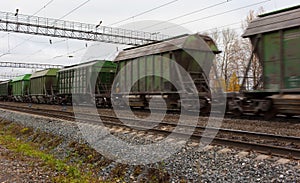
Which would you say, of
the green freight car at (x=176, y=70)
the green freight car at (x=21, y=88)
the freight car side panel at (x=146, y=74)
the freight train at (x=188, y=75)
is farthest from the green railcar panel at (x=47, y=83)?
the green freight car at (x=176, y=70)

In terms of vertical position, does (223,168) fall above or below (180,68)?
below

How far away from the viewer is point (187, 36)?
14.2 meters

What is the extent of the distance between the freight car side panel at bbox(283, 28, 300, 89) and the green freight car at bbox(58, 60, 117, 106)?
12082 mm

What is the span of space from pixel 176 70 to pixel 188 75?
64 centimetres

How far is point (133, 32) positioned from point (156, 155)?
27471 mm

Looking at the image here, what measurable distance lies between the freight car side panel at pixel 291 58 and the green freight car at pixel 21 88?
3015 cm

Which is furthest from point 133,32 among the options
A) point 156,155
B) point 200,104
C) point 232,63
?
point 156,155

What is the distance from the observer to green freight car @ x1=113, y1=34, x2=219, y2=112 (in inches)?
551

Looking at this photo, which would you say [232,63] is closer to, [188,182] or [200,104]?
[200,104]

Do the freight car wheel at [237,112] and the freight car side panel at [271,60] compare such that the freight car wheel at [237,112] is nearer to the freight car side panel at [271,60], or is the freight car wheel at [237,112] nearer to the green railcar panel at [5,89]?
the freight car side panel at [271,60]

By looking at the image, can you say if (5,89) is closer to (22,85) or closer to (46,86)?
(22,85)

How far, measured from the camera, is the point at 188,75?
14297mm

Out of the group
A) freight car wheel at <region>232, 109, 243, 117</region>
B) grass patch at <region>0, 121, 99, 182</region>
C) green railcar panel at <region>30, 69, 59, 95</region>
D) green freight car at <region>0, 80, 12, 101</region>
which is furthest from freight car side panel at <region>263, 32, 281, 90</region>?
green freight car at <region>0, 80, 12, 101</region>

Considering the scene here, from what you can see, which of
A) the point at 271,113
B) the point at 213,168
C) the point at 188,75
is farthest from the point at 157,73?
the point at 213,168
